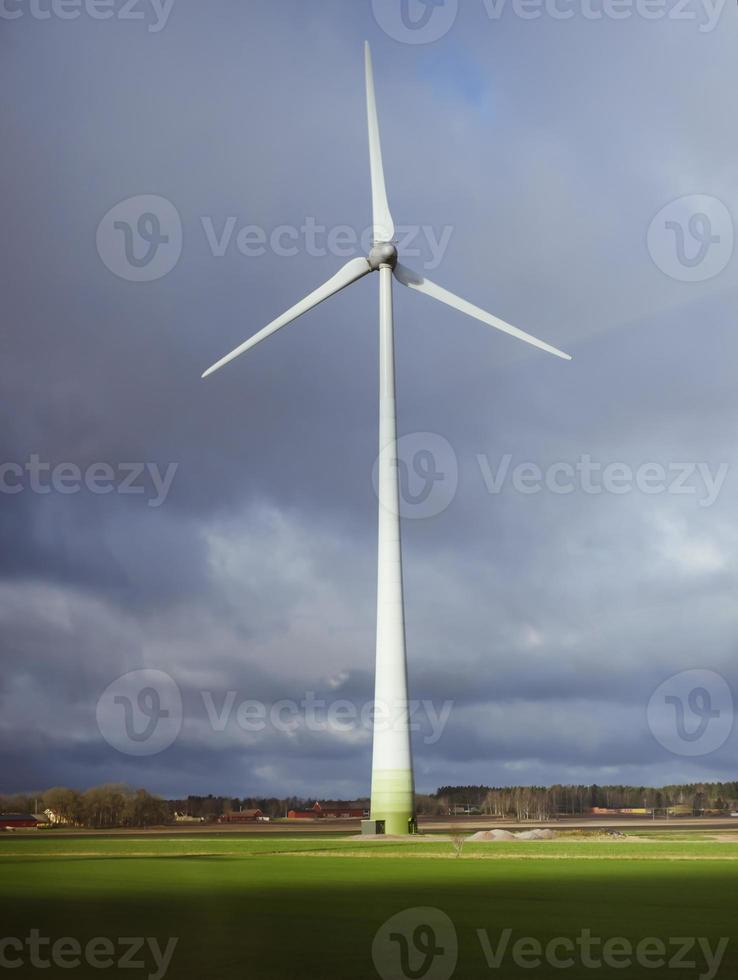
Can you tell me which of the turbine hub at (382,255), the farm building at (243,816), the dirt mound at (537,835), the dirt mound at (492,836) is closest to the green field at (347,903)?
the dirt mound at (492,836)

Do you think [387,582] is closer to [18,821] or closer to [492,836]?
[492,836]

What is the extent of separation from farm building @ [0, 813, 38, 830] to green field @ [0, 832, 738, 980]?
75693 millimetres

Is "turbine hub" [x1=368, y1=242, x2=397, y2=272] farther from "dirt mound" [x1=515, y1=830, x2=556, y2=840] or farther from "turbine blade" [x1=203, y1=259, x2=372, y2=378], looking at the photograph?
"dirt mound" [x1=515, y1=830, x2=556, y2=840]

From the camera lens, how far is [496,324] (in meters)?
87.8

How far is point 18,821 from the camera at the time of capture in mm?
144500

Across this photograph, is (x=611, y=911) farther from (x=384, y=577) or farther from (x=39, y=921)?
(x=384, y=577)

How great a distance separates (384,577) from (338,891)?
4892cm

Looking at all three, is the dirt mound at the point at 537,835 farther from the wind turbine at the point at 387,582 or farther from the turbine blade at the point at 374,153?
the turbine blade at the point at 374,153

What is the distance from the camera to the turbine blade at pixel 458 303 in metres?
84.6

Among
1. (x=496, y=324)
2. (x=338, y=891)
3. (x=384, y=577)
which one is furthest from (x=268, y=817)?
(x=338, y=891)

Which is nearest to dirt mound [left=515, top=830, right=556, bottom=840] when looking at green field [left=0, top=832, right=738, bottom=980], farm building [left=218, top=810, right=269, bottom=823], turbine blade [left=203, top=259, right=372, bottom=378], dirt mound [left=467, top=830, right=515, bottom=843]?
dirt mound [left=467, top=830, right=515, bottom=843]

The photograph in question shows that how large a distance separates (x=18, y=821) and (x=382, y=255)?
286ft

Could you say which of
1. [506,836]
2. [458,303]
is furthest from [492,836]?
[458,303]

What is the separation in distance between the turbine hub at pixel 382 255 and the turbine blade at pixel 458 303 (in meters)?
1.59
